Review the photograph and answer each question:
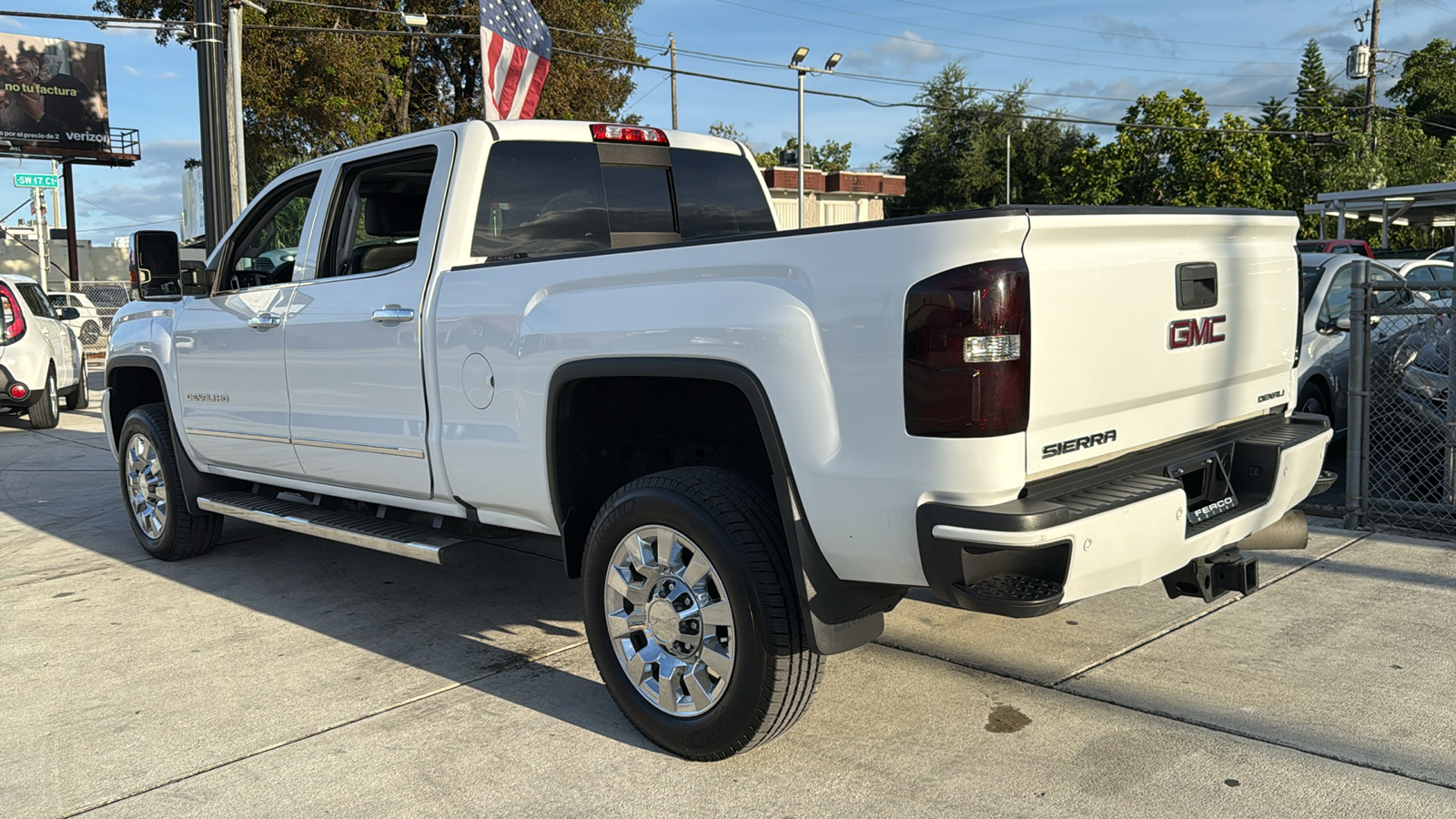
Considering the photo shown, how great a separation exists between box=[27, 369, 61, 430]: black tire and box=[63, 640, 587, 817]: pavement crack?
10292mm

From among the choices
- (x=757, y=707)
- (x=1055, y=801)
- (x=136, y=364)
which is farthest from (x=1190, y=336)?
(x=136, y=364)

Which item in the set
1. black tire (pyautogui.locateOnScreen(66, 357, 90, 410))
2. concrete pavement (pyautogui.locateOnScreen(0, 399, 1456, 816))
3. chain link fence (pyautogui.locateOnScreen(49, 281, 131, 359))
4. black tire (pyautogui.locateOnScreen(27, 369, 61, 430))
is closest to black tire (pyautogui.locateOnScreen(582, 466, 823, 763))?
concrete pavement (pyautogui.locateOnScreen(0, 399, 1456, 816))

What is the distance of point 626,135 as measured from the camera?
16.9 ft

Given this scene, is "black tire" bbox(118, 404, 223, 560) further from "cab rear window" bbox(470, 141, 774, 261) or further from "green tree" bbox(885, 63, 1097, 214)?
"green tree" bbox(885, 63, 1097, 214)

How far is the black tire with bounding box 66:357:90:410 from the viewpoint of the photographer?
1453 centimetres

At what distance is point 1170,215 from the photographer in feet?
11.3

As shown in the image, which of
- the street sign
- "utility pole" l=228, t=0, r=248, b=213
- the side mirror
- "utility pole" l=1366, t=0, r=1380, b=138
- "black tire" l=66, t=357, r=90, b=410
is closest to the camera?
the side mirror

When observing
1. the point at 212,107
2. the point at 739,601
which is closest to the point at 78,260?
the point at 212,107

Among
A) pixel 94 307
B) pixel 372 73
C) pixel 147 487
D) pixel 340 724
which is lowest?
pixel 340 724

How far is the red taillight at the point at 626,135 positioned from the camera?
200 inches

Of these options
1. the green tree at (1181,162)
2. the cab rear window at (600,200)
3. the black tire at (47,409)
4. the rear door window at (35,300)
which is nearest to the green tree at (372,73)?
the rear door window at (35,300)

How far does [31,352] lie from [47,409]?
783 mm

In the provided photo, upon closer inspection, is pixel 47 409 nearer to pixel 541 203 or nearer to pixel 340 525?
pixel 340 525

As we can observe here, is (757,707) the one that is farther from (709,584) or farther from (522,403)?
(522,403)
